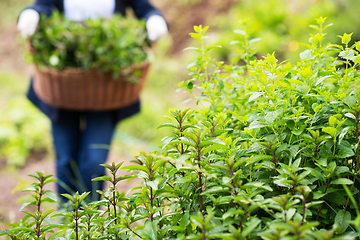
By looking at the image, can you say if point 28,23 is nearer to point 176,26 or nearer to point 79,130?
point 79,130

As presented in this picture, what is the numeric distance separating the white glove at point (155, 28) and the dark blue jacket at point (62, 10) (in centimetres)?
17

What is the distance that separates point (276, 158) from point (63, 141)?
1904 millimetres

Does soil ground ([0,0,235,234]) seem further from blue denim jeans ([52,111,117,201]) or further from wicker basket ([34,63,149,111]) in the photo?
wicker basket ([34,63,149,111])

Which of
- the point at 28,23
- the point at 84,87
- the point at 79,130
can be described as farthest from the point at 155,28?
the point at 79,130

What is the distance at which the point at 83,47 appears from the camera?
1.83 meters

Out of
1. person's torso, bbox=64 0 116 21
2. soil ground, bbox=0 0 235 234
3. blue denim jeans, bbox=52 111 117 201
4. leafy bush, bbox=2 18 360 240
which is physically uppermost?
soil ground, bbox=0 0 235 234

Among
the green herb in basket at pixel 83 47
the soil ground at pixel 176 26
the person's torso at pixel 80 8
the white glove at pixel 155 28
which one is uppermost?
the soil ground at pixel 176 26

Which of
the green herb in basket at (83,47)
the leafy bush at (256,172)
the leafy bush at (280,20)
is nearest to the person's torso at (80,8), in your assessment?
the green herb in basket at (83,47)

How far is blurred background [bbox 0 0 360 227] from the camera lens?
3.19 meters

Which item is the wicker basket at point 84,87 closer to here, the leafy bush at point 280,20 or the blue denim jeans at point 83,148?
the blue denim jeans at point 83,148

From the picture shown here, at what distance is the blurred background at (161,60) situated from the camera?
319cm

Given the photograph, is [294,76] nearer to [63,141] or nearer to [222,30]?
[63,141]

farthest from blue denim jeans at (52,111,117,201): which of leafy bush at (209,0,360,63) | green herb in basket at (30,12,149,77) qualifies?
leafy bush at (209,0,360,63)

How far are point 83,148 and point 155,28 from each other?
98 cm
